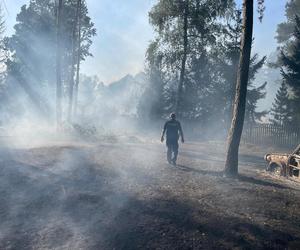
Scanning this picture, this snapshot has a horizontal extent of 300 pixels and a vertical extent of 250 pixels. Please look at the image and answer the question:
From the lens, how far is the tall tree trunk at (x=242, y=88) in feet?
36.6

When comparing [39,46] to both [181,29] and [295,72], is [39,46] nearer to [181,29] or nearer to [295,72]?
[181,29]

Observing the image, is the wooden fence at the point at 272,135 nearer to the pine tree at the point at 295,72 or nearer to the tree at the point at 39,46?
the pine tree at the point at 295,72

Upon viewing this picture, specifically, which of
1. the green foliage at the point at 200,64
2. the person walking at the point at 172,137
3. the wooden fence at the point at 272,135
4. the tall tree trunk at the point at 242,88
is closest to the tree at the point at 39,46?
the green foliage at the point at 200,64

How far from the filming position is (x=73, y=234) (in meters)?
6.59

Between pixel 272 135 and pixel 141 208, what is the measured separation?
18.2 meters

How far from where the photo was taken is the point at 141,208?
789 cm

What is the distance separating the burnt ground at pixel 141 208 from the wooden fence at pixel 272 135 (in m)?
11.0

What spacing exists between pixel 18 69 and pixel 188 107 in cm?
2080

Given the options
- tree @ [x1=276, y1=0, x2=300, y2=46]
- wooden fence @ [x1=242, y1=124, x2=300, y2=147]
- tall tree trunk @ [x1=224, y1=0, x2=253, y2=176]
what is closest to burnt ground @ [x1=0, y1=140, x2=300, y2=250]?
tall tree trunk @ [x1=224, y1=0, x2=253, y2=176]

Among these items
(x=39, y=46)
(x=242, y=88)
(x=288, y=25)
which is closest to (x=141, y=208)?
(x=242, y=88)

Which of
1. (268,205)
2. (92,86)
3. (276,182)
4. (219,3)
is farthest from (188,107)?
(92,86)

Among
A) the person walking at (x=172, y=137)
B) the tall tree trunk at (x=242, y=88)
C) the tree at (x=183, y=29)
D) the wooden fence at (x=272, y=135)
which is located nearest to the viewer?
the tall tree trunk at (x=242, y=88)

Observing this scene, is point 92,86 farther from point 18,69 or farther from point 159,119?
point 159,119

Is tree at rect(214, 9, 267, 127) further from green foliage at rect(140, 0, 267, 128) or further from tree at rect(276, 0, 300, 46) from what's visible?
tree at rect(276, 0, 300, 46)
